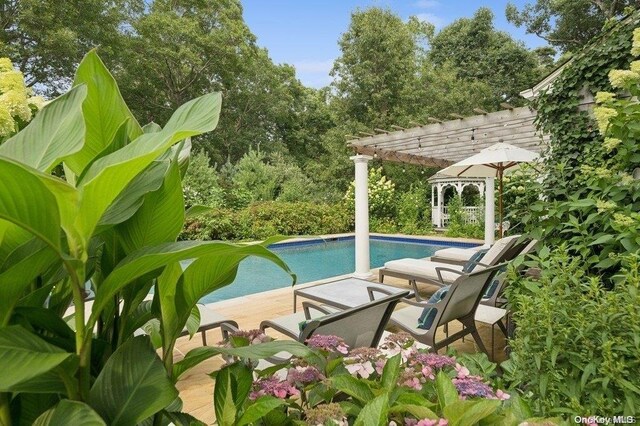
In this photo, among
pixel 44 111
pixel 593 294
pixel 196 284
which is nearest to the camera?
pixel 44 111

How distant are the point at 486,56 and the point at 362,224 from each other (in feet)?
A: 66.1

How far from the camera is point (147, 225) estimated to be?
31.7 inches

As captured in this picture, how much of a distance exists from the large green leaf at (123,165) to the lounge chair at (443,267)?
11.1ft

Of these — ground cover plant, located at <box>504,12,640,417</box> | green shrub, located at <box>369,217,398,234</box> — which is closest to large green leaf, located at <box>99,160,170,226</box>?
ground cover plant, located at <box>504,12,640,417</box>

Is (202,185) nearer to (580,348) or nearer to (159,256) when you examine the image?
(580,348)

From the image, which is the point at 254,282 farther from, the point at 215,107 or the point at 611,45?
the point at 215,107

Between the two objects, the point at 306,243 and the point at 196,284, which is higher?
the point at 196,284

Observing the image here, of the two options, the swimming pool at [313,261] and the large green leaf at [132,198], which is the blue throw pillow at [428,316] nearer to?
the large green leaf at [132,198]

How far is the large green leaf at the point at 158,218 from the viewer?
778 millimetres

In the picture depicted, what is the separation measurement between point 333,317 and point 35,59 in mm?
19757

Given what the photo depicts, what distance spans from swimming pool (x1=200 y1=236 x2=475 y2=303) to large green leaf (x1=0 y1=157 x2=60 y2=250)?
6.26 metres

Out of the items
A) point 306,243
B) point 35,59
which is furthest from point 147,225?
point 35,59

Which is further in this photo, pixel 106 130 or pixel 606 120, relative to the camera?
pixel 606 120

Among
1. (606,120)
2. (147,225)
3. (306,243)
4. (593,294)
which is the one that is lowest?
(306,243)
